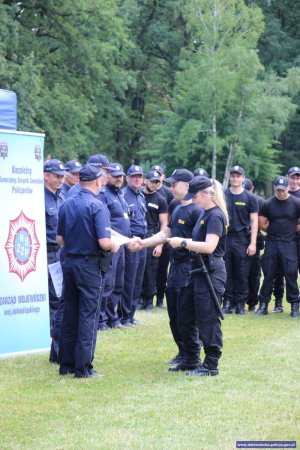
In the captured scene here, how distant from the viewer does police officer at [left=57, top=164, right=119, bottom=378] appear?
8.55 m

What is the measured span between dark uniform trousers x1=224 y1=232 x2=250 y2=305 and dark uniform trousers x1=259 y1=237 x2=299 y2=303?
30 centimetres

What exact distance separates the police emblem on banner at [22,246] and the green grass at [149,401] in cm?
100

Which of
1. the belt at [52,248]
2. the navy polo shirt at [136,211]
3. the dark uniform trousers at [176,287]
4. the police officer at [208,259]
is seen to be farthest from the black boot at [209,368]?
the navy polo shirt at [136,211]

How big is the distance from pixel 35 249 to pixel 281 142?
41.0 m

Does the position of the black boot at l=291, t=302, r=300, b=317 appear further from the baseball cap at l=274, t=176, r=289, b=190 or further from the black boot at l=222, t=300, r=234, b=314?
the baseball cap at l=274, t=176, r=289, b=190

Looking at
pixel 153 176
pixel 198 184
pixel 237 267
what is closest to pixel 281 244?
pixel 237 267

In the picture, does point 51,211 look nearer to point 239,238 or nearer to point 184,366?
point 184,366

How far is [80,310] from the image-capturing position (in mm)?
8672

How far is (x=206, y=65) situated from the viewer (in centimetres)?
4222

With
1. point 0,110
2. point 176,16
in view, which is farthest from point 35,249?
point 176,16

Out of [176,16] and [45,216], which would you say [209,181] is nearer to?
[45,216]

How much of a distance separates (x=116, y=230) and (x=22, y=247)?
2.21m

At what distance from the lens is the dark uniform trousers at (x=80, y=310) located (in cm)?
862

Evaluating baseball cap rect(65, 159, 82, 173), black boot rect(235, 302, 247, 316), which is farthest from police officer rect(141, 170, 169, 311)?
baseball cap rect(65, 159, 82, 173)
